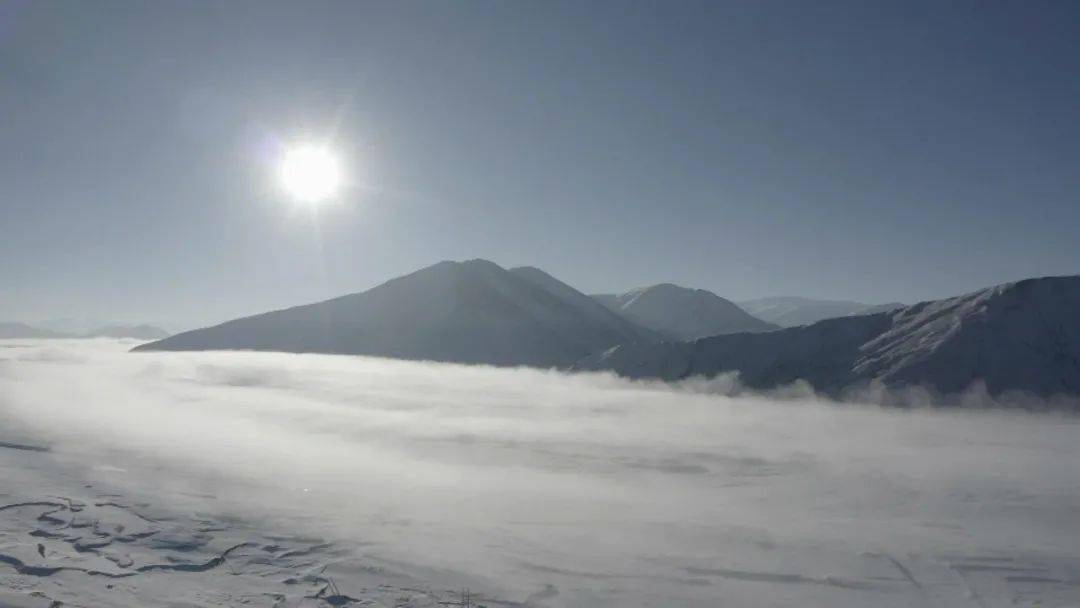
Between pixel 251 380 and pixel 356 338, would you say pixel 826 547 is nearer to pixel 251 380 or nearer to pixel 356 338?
pixel 251 380

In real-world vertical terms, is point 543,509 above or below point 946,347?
below

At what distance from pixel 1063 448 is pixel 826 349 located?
116ft

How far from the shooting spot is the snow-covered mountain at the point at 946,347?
70.7 m

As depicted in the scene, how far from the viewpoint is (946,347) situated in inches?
2923

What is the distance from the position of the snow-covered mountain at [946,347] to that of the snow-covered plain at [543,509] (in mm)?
5913

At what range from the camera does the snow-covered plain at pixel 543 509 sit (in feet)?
72.9

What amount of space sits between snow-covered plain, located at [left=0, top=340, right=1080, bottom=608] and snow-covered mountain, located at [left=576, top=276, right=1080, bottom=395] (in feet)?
19.4

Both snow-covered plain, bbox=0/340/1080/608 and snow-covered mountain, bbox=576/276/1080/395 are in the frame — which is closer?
snow-covered plain, bbox=0/340/1080/608

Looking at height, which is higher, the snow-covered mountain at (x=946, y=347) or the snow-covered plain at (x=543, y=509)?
the snow-covered mountain at (x=946, y=347)

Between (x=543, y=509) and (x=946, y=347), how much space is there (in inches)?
2430

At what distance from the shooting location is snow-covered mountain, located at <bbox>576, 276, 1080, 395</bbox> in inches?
2783

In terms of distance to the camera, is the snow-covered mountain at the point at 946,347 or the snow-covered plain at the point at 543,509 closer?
the snow-covered plain at the point at 543,509

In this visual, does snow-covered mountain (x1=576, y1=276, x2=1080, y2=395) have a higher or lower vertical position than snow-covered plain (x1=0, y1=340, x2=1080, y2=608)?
higher

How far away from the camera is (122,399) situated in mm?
88188
